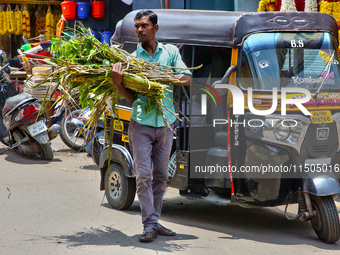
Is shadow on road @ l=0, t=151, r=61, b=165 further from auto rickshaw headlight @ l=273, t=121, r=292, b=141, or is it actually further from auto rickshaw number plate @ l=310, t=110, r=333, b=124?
auto rickshaw number plate @ l=310, t=110, r=333, b=124

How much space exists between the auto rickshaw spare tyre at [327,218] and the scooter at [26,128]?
16.5 feet

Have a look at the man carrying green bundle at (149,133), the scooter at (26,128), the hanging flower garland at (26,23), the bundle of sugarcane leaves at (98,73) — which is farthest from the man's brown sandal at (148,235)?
the hanging flower garland at (26,23)

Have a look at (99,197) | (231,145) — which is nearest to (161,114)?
(231,145)

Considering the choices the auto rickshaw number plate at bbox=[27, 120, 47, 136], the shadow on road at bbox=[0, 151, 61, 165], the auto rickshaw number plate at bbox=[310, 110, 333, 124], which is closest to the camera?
the auto rickshaw number plate at bbox=[310, 110, 333, 124]

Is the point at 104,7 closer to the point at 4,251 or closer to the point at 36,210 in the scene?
the point at 36,210

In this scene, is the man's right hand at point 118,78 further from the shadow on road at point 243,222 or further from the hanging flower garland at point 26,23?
the hanging flower garland at point 26,23

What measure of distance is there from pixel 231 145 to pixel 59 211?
6.87 ft

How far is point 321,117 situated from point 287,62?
0.62m

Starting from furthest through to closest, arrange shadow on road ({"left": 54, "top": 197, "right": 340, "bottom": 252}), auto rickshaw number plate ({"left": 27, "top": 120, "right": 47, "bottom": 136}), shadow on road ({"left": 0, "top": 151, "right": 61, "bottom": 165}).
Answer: shadow on road ({"left": 0, "top": 151, "right": 61, "bottom": 165}) → auto rickshaw number plate ({"left": 27, "top": 120, "right": 47, "bottom": 136}) → shadow on road ({"left": 54, "top": 197, "right": 340, "bottom": 252})

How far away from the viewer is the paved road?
3.91 metres

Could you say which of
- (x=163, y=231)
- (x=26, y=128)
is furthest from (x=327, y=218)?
(x=26, y=128)

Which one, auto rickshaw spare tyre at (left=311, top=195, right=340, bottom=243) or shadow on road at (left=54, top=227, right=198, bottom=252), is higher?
auto rickshaw spare tyre at (left=311, top=195, right=340, bottom=243)

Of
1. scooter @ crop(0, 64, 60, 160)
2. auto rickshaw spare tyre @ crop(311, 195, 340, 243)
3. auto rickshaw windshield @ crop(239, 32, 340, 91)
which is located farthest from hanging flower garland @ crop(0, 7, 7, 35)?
auto rickshaw spare tyre @ crop(311, 195, 340, 243)

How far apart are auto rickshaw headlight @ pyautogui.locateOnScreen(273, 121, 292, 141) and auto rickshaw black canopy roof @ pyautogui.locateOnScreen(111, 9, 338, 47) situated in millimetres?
873
